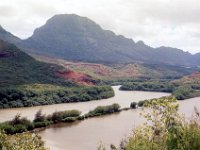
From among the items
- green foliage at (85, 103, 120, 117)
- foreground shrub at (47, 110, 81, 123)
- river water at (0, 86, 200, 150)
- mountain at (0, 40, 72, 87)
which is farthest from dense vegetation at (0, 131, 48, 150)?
mountain at (0, 40, 72, 87)

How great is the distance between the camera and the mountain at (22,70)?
106m

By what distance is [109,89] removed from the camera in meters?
120

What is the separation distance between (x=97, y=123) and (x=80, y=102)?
29.0m

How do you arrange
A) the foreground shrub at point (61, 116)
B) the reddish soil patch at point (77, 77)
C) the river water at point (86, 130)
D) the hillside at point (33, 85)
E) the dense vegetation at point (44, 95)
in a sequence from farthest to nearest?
the reddish soil patch at point (77, 77) < the hillside at point (33, 85) < the dense vegetation at point (44, 95) < the foreground shrub at point (61, 116) < the river water at point (86, 130)

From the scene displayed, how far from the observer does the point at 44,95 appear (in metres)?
96.5

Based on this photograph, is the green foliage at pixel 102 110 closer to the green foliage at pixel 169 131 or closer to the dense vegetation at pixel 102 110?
the dense vegetation at pixel 102 110

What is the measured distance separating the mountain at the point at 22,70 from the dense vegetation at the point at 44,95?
4853 millimetres

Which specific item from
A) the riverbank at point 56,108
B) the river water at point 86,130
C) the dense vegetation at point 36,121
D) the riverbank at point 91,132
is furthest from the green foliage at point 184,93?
the dense vegetation at point 36,121

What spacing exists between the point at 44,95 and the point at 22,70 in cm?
2036

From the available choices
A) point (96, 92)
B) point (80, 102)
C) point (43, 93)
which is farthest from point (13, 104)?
point (96, 92)

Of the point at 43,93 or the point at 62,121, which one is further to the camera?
the point at 43,93

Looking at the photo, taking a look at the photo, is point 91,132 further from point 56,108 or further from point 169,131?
point 169,131

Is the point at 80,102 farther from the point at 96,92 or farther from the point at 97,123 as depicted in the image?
the point at 97,123

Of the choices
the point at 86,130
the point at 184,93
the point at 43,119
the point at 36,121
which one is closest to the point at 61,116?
the point at 43,119
